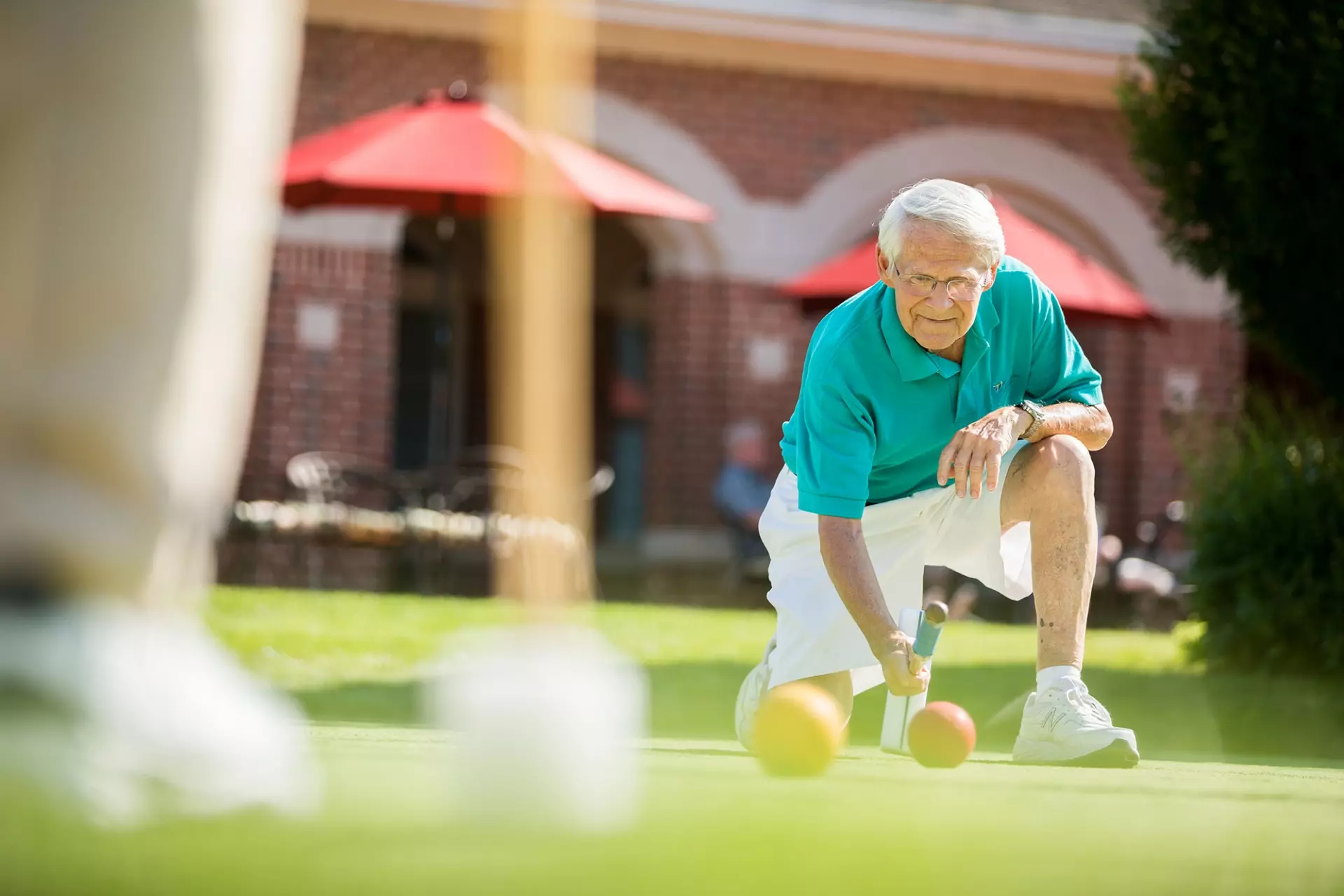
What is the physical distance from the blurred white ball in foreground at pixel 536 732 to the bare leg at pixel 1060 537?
6.94 ft

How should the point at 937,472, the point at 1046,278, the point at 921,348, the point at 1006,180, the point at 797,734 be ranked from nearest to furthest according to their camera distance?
the point at 797,734 < the point at 921,348 < the point at 937,472 < the point at 1046,278 < the point at 1006,180

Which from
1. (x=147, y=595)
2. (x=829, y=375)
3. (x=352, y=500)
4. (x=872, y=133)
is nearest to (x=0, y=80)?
(x=147, y=595)

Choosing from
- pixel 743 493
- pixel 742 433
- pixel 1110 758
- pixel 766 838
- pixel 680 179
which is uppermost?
pixel 680 179

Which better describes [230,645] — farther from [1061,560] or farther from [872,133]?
[872,133]

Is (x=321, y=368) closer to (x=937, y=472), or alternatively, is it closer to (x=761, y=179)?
(x=761, y=179)

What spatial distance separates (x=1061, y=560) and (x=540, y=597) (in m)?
2.20

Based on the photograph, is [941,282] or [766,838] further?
[941,282]

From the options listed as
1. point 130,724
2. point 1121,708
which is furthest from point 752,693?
point 130,724

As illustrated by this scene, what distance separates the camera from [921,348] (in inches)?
149

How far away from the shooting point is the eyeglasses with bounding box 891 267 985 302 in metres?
3.66

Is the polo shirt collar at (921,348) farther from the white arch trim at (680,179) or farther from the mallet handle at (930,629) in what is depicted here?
the white arch trim at (680,179)

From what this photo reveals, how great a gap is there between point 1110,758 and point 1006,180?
10.1 m

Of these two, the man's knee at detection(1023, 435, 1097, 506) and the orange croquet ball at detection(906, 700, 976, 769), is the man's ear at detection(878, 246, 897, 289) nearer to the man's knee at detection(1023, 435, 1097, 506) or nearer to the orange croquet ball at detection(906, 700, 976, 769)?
the man's knee at detection(1023, 435, 1097, 506)

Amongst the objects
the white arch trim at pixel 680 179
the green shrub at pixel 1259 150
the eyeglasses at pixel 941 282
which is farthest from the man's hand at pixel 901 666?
the white arch trim at pixel 680 179
